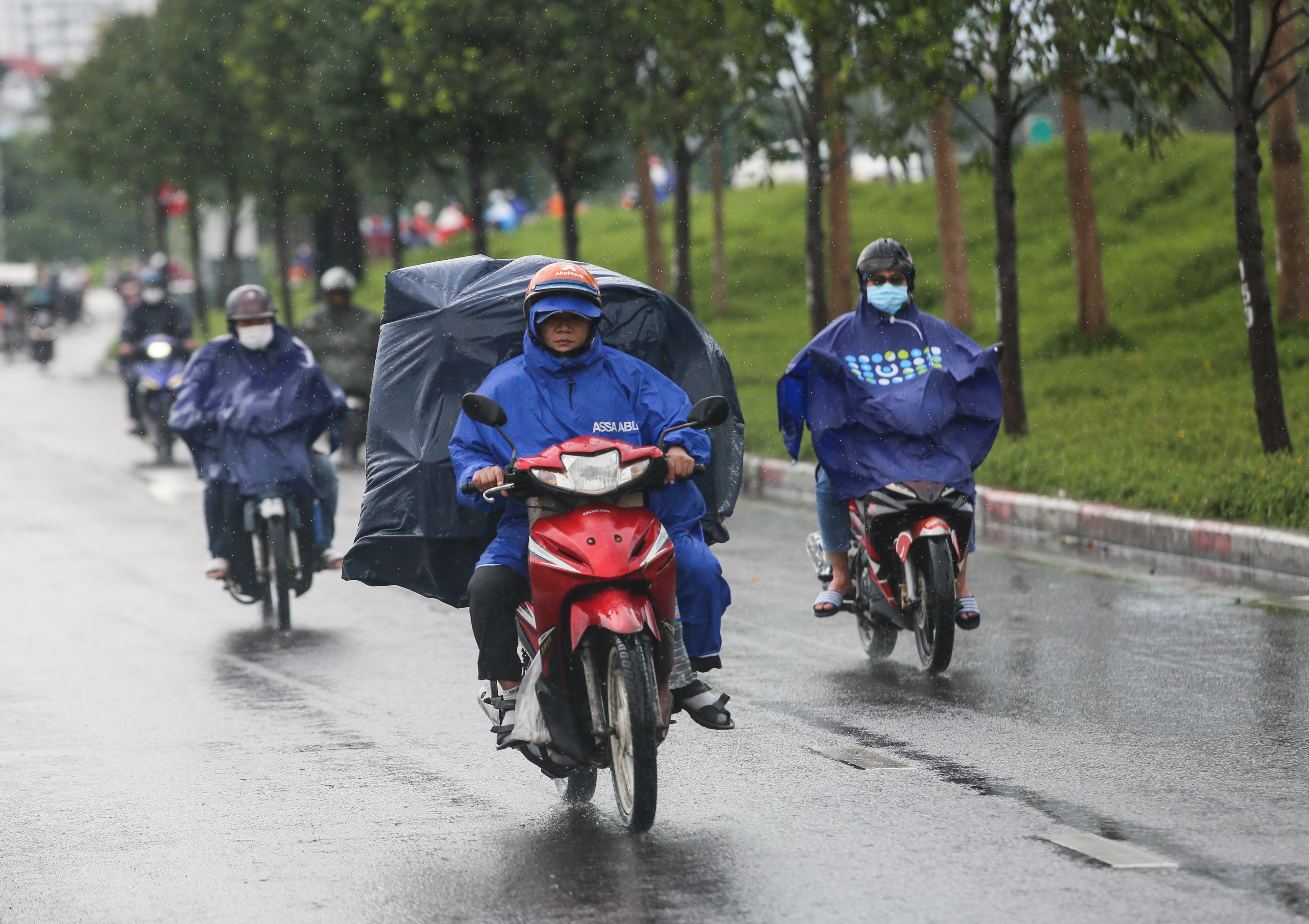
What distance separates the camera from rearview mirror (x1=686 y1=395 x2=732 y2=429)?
18.5ft

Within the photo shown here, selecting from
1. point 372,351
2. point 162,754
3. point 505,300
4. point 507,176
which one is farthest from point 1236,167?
point 507,176

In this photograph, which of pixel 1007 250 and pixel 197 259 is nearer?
pixel 1007 250

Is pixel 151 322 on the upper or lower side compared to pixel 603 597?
upper

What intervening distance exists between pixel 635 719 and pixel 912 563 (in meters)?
3.15

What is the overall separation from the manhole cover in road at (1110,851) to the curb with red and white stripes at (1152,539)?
4.97 meters

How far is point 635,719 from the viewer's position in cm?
539

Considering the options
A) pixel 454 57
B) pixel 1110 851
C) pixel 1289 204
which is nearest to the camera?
pixel 1110 851

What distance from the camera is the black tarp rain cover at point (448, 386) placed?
633 cm

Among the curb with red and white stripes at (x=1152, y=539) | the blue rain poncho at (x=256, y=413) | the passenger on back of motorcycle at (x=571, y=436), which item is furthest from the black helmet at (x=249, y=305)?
the passenger on back of motorcycle at (x=571, y=436)

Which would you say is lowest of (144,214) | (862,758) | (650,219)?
(862,758)

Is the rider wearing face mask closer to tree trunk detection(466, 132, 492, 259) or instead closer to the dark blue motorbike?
the dark blue motorbike

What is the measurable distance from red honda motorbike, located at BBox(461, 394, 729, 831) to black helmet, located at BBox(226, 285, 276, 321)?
5353 mm

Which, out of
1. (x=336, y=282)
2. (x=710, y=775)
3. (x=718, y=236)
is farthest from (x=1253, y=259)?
(x=718, y=236)

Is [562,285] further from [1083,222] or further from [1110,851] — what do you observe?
[1083,222]
